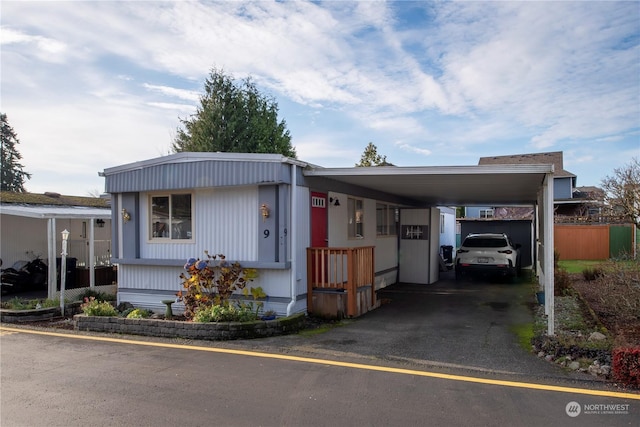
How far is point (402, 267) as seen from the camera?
14.5m

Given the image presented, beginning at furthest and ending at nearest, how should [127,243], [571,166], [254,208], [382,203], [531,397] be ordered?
[571,166], [382,203], [127,243], [254,208], [531,397]

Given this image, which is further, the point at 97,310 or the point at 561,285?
the point at 561,285

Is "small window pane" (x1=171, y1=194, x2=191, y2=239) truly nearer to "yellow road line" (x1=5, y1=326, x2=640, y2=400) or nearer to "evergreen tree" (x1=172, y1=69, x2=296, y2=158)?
"yellow road line" (x1=5, y1=326, x2=640, y2=400)

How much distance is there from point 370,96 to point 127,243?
7.96 m

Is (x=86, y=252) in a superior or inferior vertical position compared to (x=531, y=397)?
superior

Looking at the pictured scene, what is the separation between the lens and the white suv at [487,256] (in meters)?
14.1

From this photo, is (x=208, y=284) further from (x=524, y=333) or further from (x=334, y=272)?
(x=524, y=333)

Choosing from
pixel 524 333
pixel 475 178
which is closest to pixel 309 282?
Result: pixel 475 178

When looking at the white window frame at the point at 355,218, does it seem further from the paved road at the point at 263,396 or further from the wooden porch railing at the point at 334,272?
the paved road at the point at 263,396

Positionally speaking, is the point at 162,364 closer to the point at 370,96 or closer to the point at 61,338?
the point at 61,338

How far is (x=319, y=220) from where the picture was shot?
9.37 metres

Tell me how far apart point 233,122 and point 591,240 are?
19930 millimetres

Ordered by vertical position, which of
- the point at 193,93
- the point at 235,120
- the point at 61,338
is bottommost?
the point at 61,338

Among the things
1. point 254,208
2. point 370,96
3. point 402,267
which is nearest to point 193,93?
point 370,96
